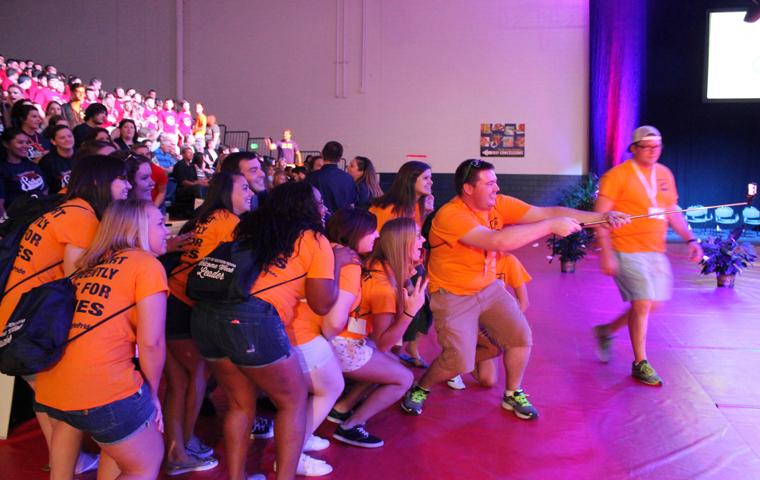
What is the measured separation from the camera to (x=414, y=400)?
388 centimetres

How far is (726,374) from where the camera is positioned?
454 centimetres

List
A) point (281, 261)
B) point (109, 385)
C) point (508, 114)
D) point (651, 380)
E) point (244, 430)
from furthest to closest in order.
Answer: point (508, 114)
point (651, 380)
point (244, 430)
point (281, 261)
point (109, 385)

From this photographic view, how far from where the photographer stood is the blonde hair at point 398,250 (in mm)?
3531

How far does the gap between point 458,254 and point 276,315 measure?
59.3 inches

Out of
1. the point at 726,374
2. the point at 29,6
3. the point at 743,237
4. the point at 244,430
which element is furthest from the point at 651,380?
the point at 29,6

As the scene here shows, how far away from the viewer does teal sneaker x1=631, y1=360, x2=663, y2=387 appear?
4.32 m

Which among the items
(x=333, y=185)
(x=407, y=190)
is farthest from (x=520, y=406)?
(x=333, y=185)

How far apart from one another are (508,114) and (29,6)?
13730mm

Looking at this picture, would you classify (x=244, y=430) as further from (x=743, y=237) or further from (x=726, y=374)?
(x=743, y=237)

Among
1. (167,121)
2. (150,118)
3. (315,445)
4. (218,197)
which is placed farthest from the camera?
(167,121)

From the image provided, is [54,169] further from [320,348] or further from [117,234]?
[320,348]

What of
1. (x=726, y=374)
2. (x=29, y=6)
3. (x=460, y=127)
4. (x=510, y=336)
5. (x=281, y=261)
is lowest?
(x=726, y=374)

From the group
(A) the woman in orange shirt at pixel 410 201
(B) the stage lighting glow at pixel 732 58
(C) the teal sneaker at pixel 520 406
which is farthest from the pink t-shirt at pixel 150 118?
(B) the stage lighting glow at pixel 732 58

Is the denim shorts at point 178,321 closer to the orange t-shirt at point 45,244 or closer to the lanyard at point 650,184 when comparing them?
the orange t-shirt at point 45,244
